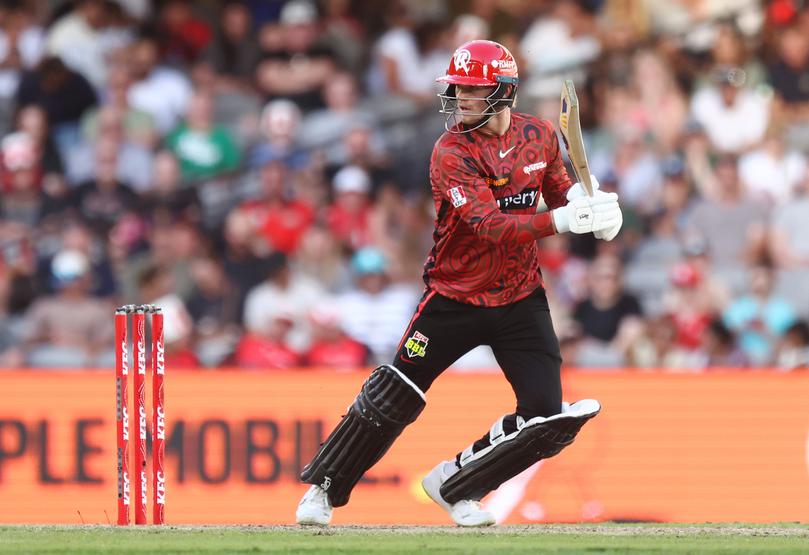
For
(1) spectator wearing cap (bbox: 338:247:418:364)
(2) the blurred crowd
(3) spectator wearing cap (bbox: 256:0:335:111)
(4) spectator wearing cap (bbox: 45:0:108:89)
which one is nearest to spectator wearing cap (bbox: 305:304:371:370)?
(2) the blurred crowd

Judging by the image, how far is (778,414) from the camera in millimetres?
9523

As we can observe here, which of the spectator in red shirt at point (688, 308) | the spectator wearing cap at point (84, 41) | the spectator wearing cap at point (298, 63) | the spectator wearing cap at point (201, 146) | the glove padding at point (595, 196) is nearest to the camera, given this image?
the glove padding at point (595, 196)

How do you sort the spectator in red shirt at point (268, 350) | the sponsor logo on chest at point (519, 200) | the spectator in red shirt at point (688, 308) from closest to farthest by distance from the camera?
the sponsor logo on chest at point (519, 200) < the spectator in red shirt at point (268, 350) < the spectator in red shirt at point (688, 308)

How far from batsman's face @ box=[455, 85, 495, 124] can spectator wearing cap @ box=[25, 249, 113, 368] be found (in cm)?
501

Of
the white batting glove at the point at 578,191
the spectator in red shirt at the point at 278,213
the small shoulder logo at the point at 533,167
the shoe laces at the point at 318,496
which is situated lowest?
the shoe laces at the point at 318,496

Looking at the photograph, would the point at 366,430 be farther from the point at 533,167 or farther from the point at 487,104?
the point at 487,104

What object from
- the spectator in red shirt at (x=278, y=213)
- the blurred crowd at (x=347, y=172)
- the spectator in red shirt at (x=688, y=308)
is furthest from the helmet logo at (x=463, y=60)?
the spectator in red shirt at (x=278, y=213)

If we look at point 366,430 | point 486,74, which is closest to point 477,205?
point 486,74

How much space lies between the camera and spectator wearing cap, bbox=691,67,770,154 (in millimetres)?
13789

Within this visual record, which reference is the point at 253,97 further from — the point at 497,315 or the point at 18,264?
the point at 497,315

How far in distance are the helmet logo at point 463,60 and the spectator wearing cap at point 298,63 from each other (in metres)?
6.73

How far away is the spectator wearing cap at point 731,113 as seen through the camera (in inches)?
543

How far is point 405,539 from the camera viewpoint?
720 cm

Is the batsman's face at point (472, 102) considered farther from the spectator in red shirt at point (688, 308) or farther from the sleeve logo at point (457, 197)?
the spectator in red shirt at point (688, 308)
